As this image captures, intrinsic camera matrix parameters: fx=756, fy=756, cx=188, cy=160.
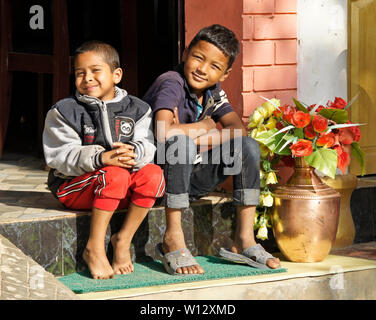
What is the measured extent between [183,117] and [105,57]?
557 mm

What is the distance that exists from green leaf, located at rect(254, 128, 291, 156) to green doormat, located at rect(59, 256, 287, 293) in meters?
0.67

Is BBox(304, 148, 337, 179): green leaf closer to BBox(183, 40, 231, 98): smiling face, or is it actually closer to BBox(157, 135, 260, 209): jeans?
BBox(157, 135, 260, 209): jeans

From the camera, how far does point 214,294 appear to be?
11.8ft

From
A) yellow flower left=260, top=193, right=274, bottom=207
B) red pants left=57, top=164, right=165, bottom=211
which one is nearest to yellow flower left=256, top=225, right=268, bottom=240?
yellow flower left=260, top=193, right=274, bottom=207

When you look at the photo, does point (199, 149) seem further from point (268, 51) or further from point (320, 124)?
point (268, 51)

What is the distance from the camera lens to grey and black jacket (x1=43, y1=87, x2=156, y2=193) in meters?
3.71

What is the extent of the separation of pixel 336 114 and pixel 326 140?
0.60 feet

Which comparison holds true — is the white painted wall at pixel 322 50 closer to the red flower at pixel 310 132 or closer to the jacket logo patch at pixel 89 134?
the red flower at pixel 310 132

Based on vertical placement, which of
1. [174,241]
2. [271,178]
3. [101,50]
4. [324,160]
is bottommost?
[174,241]

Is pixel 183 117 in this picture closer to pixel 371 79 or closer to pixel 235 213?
pixel 235 213

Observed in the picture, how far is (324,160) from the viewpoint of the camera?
13.3ft

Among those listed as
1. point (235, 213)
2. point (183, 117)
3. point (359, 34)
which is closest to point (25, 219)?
point (183, 117)

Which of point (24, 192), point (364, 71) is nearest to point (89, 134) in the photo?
point (24, 192)

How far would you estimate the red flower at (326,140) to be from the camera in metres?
4.09
